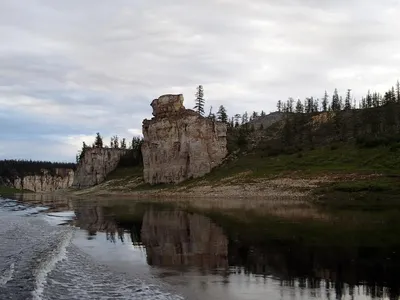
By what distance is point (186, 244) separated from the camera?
87.0ft

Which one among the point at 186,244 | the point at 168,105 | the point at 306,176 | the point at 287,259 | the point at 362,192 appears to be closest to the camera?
the point at 287,259

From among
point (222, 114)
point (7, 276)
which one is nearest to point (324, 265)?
point (7, 276)

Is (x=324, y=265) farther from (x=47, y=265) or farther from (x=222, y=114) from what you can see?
(x=222, y=114)

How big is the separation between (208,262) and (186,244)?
6.23 metres

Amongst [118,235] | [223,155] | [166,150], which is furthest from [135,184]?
[118,235]

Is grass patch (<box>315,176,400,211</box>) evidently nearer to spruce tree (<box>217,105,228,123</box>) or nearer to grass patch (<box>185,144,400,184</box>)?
grass patch (<box>185,144,400,184</box>)

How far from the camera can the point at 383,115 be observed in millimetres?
144375

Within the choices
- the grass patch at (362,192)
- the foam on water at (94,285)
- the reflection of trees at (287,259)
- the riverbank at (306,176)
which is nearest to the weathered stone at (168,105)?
the riverbank at (306,176)

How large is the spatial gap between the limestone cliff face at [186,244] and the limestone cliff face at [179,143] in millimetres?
88106

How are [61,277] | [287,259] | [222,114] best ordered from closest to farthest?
[61,277], [287,259], [222,114]

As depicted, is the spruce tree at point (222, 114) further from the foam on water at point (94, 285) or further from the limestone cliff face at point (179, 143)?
the foam on water at point (94, 285)

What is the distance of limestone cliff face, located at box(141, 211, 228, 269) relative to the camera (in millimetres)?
20938

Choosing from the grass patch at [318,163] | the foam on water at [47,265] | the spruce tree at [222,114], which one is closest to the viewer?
the foam on water at [47,265]

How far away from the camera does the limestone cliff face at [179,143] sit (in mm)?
127875
